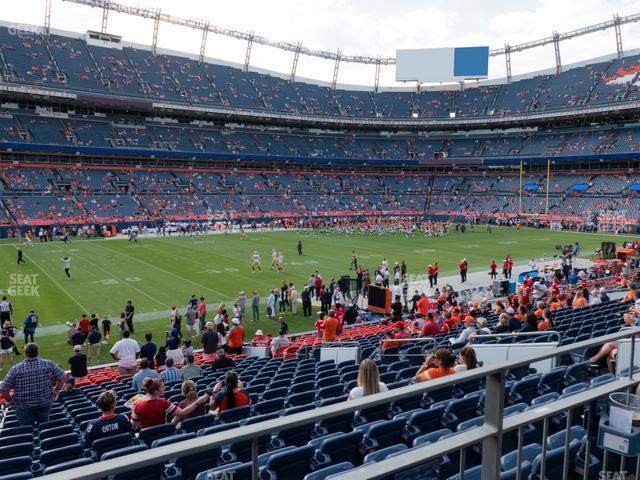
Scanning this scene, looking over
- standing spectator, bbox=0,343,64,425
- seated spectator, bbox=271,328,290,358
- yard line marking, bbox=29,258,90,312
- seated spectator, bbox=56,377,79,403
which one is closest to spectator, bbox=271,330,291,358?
seated spectator, bbox=271,328,290,358

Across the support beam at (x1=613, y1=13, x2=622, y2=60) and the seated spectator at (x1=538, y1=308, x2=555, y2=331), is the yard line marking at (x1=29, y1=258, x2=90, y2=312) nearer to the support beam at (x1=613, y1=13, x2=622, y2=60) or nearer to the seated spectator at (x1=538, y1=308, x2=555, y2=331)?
the seated spectator at (x1=538, y1=308, x2=555, y2=331)

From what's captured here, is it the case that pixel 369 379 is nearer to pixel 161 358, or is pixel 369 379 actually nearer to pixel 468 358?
pixel 468 358

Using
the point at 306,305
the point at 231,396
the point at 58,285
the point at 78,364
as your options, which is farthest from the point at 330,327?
the point at 58,285

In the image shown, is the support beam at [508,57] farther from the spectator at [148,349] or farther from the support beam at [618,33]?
the spectator at [148,349]

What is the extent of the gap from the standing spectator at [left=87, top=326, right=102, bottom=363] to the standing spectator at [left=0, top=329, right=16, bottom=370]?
2165 mm

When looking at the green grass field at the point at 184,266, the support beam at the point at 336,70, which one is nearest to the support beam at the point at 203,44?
the support beam at the point at 336,70

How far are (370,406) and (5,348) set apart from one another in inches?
630

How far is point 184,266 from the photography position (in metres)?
31.7

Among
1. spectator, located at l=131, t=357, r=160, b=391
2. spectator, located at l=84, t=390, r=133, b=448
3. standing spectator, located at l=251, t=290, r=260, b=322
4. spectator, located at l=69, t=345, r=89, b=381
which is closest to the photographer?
spectator, located at l=84, t=390, r=133, b=448

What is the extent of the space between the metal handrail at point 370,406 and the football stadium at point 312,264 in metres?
0.01

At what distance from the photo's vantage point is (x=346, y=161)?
7919 centimetres

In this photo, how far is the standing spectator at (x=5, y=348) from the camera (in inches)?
583

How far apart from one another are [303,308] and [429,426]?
54.9 feet

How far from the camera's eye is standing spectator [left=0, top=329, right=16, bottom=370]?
1480 cm
